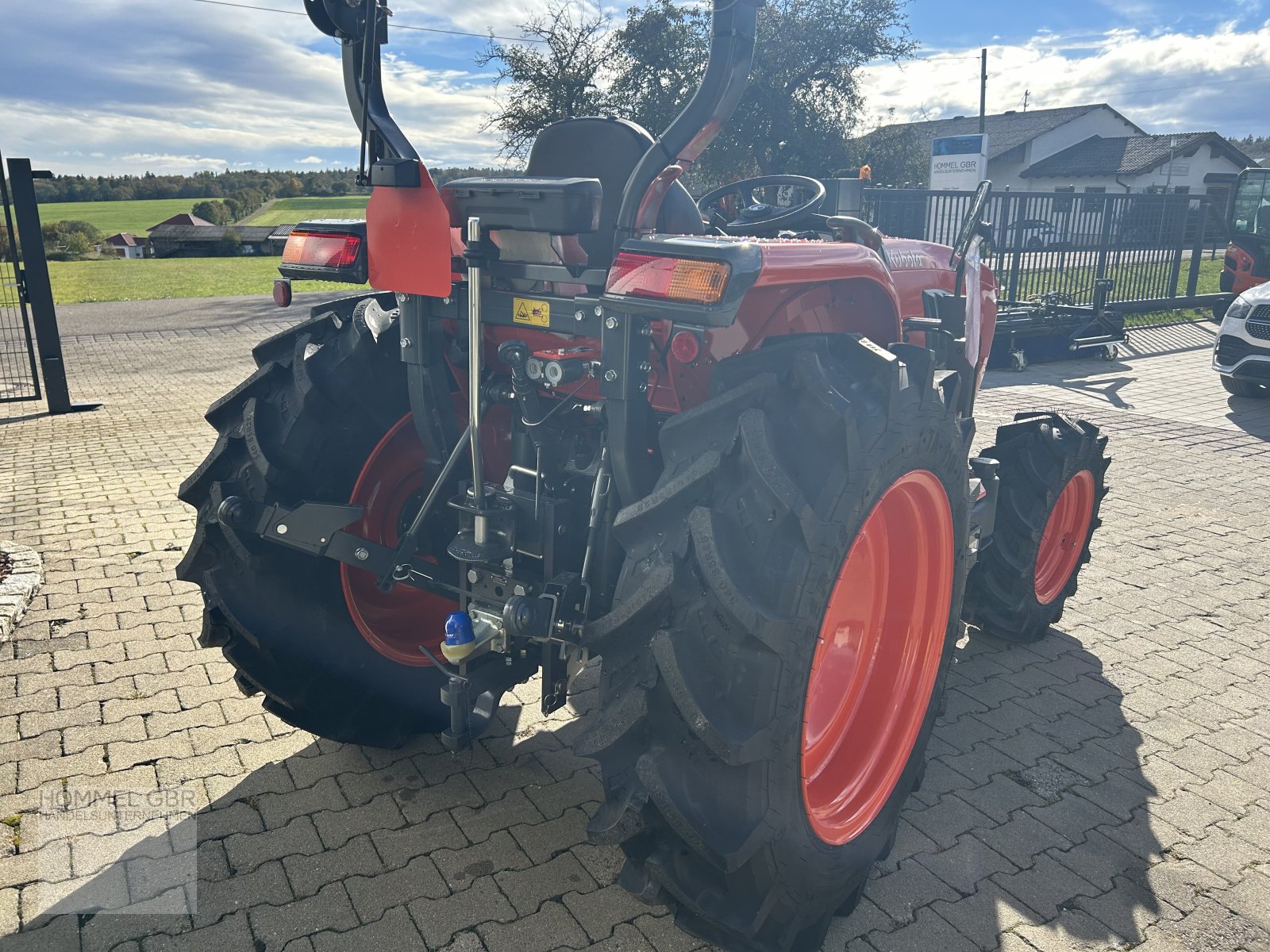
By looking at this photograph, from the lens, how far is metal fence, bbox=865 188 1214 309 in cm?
1288

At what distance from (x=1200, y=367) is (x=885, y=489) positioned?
10.7 meters

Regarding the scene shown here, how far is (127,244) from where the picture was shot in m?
31.8

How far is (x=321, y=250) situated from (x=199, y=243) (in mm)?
32775

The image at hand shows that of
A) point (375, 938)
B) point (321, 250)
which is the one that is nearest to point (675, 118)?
point (321, 250)

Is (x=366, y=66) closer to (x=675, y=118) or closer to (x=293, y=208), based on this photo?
(x=675, y=118)

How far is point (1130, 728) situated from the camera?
11.1 feet

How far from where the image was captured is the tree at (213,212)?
39438mm

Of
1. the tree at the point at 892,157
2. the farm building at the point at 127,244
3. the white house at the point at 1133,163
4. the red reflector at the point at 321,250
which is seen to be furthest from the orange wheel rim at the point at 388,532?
the white house at the point at 1133,163

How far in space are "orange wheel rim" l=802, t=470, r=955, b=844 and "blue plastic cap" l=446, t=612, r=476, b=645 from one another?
92 centimetres

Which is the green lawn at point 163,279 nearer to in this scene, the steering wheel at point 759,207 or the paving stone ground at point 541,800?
the steering wheel at point 759,207

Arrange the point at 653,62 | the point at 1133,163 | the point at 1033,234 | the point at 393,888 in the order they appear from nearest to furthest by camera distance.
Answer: the point at 393,888 < the point at 1033,234 < the point at 653,62 < the point at 1133,163

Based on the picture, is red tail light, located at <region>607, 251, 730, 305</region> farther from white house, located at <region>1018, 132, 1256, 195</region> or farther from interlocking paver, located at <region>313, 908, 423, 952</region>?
white house, located at <region>1018, 132, 1256, 195</region>

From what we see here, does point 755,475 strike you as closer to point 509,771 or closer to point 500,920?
point 500,920

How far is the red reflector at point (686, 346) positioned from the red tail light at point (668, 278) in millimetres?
366
